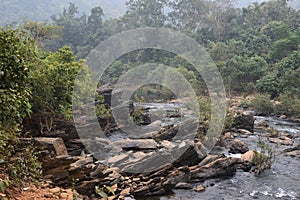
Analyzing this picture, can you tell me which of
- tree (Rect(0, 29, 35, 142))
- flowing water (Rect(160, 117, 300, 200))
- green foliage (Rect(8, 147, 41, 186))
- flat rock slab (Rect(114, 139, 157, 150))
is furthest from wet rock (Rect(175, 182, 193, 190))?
tree (Rect(0, 29, 35, 142))

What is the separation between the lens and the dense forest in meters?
5.39

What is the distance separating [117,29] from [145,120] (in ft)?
136

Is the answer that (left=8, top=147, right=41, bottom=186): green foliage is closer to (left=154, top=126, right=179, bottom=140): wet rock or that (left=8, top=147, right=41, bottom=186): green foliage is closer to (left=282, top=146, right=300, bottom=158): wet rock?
(left=154, top=126, right=179, bottom=140): wet rock

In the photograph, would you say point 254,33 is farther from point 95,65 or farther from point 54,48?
point 54,48

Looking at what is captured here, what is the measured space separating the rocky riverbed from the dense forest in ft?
Result: 3.44

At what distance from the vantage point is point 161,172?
28.0 ft

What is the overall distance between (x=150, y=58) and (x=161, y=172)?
3496cm

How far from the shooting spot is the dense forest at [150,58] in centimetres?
539

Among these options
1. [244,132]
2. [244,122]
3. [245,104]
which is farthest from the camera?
[245,104]

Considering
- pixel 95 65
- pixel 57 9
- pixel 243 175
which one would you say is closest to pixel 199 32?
pixel 95 65

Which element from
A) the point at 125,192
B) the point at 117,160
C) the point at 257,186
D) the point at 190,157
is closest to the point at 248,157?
the point at 257,186

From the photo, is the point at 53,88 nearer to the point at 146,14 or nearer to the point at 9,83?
the point at 9,83

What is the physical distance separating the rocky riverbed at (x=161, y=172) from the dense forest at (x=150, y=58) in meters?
1.05

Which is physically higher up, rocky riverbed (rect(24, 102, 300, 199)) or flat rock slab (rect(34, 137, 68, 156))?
flat rock slab (rect(34, 137, 68, 156))
